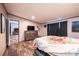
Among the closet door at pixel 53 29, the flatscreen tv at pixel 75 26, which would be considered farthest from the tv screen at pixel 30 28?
the flatscreen tv at pixel 75 26

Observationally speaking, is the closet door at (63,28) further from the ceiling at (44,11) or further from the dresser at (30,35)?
the dresser at (30,35)

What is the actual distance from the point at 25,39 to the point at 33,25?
671 mm

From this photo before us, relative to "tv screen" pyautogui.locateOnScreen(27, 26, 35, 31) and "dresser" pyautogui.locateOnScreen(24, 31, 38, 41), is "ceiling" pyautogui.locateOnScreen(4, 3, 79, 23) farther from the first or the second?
"dresser" pyautogui.locateOnScreen(24, 31, 38, 41)

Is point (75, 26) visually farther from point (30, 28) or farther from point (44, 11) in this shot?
point (30, 28)

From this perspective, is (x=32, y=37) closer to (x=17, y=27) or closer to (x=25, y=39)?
(x=25, y=39)

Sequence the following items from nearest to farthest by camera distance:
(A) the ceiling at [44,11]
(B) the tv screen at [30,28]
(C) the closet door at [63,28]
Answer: (A) the ceiling at [44,11] → (C) the closet door at [63,28] → (B) the tv screen at [30,28]

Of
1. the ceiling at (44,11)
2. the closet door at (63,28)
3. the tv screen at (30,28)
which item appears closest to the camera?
the ceiling at (44,11)

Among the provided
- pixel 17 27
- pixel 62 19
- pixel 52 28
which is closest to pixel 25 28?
pixel 17 27

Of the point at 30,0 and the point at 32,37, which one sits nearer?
the point at 30,0

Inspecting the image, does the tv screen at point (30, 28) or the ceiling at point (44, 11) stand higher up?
the ceiling at point (44, 11)

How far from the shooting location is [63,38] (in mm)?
2379

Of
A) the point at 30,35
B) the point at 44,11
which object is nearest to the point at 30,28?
the point at 30,35

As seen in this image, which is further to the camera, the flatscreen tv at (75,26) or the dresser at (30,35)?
the dresser at (30,35)

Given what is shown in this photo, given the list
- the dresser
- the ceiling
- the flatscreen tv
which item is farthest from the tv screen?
the flatscreen tv
